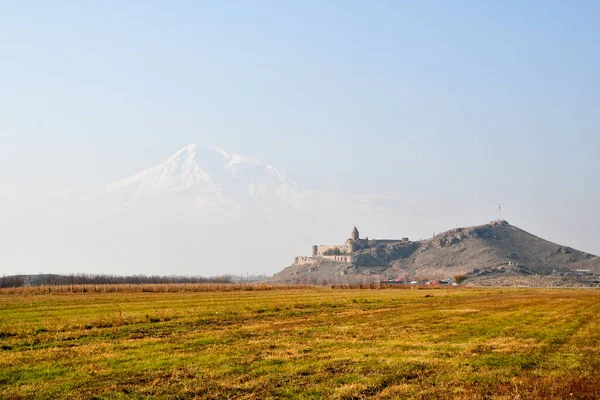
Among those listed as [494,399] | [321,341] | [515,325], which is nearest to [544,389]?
[494,399]

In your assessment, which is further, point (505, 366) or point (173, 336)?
point (173, 336)

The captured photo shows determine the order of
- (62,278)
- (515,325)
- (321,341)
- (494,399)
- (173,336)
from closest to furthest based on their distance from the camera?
(494,399) → (321,341) → (173,336) → (515,325) → (62,278)

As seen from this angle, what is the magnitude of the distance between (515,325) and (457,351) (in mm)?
12217

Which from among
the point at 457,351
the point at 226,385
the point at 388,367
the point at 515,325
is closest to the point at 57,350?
the point at 226,385

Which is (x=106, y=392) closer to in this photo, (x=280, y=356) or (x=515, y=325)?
(x=280, y=356)

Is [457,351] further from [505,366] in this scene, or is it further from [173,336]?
[173,336]

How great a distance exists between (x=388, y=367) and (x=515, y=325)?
16712mm

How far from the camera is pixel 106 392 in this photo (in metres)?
15.1

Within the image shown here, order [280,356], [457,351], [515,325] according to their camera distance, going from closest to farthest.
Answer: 1. [280,356]
2. [457,351]
3. [515,325]

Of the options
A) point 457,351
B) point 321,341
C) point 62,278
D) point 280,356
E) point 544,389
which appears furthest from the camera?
point 62,278

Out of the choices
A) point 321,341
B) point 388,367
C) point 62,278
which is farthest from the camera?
point 62,278

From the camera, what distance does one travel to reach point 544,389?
50.7ft

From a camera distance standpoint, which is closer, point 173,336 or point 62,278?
point 173,336

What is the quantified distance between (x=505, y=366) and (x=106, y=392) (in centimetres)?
1142
